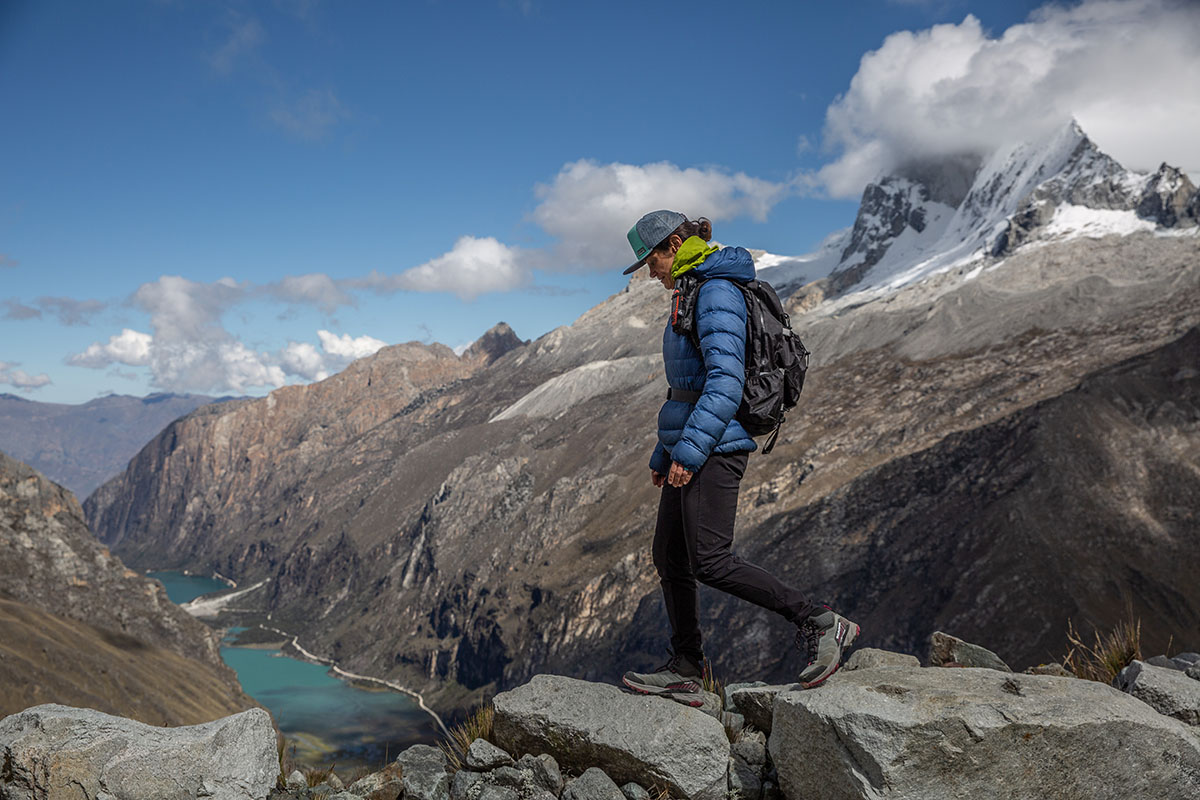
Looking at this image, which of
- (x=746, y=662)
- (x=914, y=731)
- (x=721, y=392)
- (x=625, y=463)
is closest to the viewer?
(x=914, y=731)

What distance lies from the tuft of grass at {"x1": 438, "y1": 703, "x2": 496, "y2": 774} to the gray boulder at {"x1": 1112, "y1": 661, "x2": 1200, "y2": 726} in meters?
5.67

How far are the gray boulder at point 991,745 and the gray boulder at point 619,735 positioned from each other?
2.70ft

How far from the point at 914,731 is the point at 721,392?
267cm

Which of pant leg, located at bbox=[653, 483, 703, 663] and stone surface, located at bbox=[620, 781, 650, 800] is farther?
pant leg, located at bbox=[653, 483, 703, 663]

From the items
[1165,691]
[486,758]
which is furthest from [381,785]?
[1165,691]

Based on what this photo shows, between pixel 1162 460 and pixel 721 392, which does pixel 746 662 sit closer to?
pixel 1162 460

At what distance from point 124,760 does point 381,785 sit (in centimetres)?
196

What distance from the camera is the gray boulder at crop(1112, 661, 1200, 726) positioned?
657cm

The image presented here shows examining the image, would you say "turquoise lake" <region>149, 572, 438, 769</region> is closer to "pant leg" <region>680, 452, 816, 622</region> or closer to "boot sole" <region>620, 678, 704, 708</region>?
"boot sole" <region>620, 678, 704, 708</region>

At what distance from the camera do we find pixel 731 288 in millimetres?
6176

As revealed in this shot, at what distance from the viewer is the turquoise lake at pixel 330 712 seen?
4929 inches

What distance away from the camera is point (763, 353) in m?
6.21

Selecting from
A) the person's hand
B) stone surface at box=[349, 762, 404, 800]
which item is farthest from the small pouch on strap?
stone surface at box=[349, 762, 404, 800]

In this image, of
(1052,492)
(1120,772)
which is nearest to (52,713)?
(1120,772)
